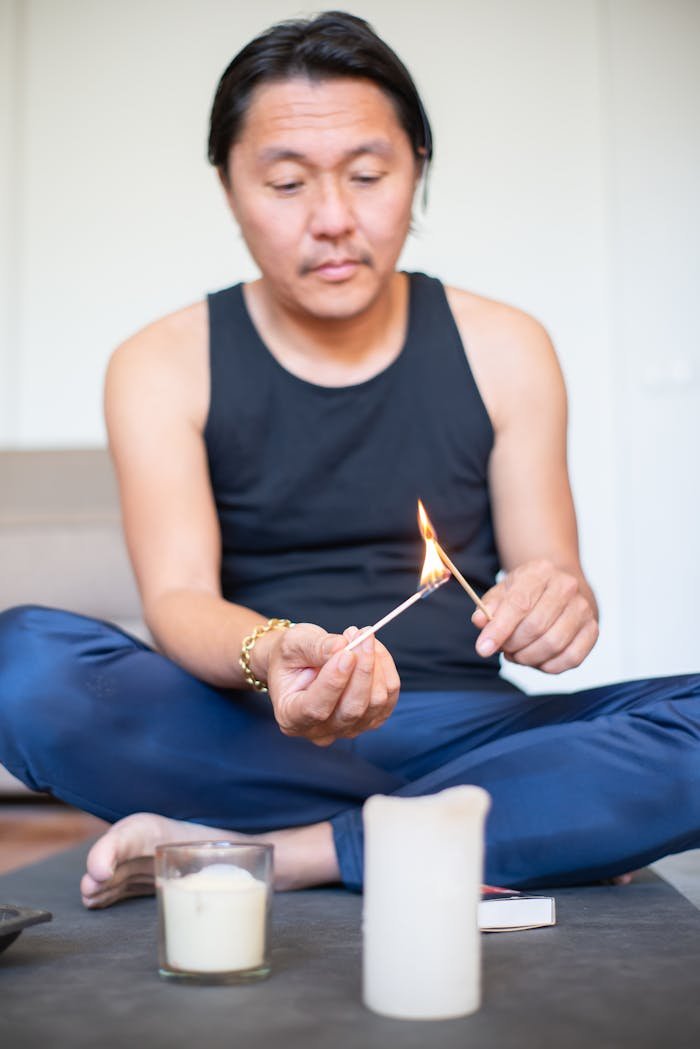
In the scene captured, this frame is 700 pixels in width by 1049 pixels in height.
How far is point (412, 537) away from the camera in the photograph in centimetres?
174

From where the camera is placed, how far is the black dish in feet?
3.51

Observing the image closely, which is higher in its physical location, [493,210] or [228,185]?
[493,210]

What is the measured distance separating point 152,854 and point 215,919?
0.53 m

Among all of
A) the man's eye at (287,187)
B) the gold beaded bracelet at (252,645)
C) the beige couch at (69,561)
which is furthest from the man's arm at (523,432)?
the beige couch at (69,561)

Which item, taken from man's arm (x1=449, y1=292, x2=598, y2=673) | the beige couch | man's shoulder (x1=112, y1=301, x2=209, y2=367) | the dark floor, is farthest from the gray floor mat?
the beige couch

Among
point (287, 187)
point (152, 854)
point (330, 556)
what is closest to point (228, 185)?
point (287, 187)

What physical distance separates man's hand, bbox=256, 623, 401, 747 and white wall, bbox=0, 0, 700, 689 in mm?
2757

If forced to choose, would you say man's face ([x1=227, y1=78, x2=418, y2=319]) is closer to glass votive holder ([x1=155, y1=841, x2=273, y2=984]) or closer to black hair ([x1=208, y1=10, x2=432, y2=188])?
black hair ([x1=208, y1=10, x2=432, y2=188])

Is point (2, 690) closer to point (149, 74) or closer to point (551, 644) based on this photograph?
point (551, 644)

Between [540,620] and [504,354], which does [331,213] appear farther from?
[540,620]

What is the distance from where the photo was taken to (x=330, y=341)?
5.93ft

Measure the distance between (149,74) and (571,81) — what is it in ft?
4.50

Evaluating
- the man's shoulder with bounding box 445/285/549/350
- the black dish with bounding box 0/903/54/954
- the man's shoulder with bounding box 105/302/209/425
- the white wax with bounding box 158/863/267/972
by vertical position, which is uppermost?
the man's shoulder with bounding box 445/285/549/350

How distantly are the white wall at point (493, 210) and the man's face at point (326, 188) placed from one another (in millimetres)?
2397
